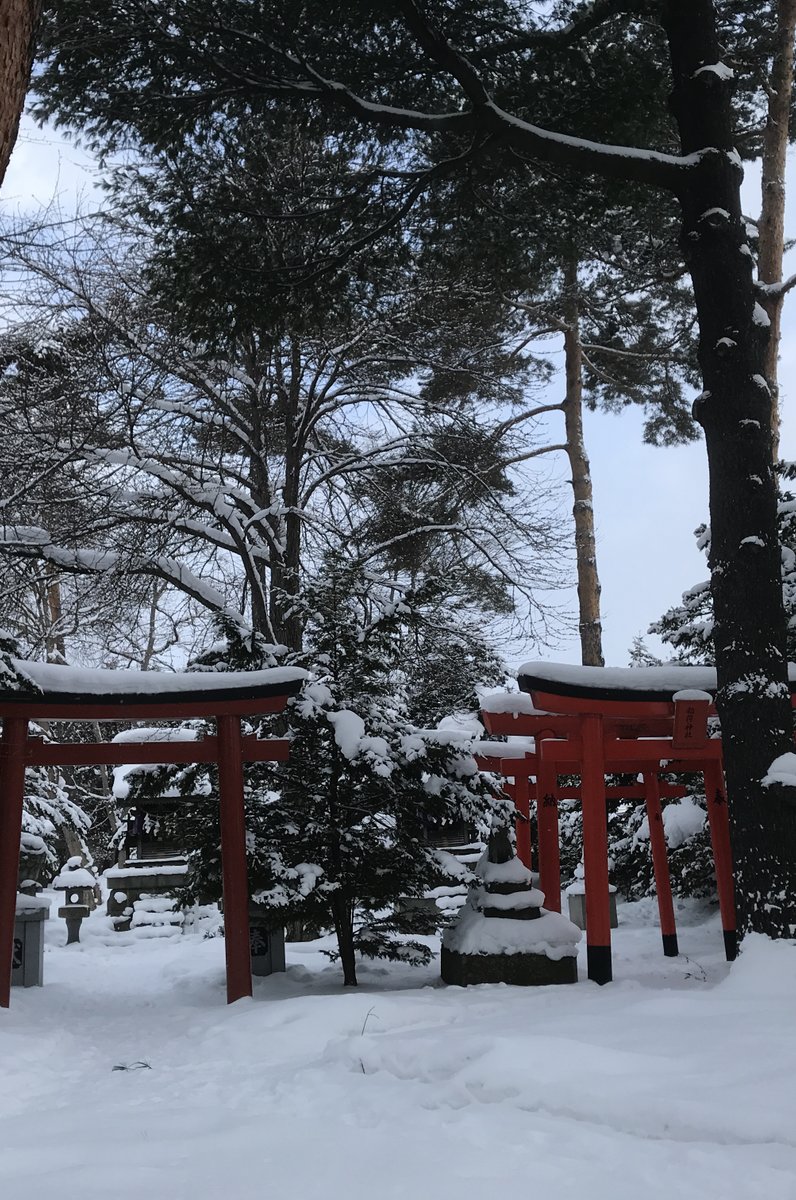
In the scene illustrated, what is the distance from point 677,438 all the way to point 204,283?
10769 mm

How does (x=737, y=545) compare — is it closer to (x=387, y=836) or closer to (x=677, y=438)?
(x=387, y=836)

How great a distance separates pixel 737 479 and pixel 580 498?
9213mm

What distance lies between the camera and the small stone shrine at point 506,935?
24.6 feet

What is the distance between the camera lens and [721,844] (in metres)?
9.12

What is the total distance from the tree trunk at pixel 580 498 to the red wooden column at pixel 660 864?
4433 mm

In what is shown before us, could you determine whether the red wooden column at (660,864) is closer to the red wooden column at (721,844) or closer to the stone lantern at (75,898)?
the red wooden column at (721,844)

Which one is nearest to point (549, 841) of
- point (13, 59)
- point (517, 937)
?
point (517, 937)

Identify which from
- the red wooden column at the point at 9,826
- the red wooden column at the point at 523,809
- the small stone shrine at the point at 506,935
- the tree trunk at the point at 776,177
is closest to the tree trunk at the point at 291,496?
the red wooden column at the point at 523,809

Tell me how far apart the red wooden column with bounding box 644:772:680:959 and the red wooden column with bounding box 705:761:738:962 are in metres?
0.70

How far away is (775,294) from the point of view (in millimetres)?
10336

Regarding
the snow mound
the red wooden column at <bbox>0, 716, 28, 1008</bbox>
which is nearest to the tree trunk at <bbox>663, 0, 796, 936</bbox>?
the snow mound

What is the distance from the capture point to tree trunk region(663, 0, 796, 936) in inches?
238

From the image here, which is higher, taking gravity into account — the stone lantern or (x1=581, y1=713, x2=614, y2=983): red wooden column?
(x1=581, y1=713, x2=614, y2=983): red wooden column

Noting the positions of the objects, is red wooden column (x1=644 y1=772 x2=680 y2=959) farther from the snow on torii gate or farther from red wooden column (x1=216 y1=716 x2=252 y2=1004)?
red wooden column (x1=216 y1=716 x2=252 y2=1004)
